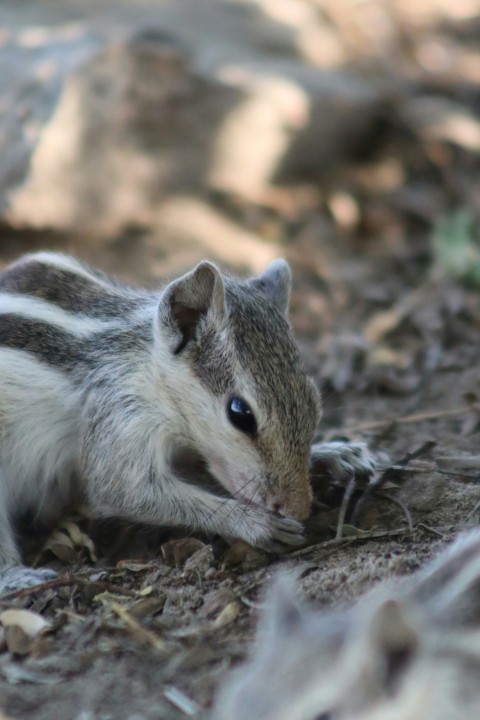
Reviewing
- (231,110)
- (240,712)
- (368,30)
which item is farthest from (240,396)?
(368,30)

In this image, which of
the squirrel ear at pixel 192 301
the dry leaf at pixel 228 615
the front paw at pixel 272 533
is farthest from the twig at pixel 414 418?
the dry leaf at pixel 228 615

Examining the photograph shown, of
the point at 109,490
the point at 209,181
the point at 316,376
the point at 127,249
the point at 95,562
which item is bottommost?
the point at 95,562

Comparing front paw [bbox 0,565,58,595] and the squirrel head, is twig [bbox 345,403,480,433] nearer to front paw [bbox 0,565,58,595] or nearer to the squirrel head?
the squirrel head

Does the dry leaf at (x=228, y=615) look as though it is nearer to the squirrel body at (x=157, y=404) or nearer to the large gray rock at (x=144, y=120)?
the squirrel body at (x=157, y=404)

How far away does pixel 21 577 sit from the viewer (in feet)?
14.8

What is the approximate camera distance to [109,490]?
4801mm

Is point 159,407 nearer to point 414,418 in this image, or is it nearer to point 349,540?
point 349,540

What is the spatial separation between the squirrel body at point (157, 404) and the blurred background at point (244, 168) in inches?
98.8

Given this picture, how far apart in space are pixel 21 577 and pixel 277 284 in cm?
195

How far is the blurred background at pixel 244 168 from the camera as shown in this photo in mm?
8328

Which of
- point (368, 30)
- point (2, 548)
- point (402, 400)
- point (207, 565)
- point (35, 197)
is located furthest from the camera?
point (368, 30)

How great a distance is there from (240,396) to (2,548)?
139 cm

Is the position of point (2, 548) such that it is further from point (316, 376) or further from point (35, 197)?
point (35, 197)

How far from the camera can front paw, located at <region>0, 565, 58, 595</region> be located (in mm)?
4434
